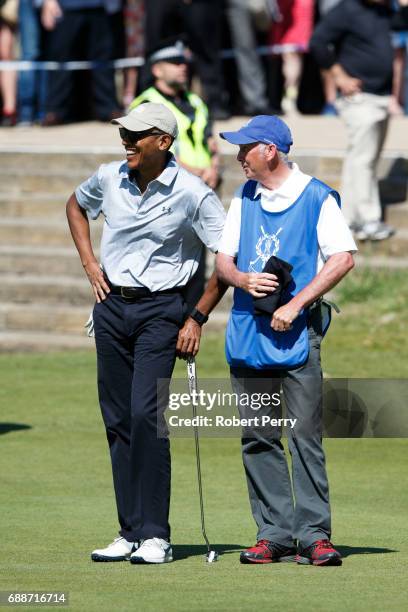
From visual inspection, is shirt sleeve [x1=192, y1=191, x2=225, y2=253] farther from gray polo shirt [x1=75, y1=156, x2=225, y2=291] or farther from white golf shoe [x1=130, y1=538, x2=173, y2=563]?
white golf shoe [x1=130, y1=538, x2=173, y2=563]

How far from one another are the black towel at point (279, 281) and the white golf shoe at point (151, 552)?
1.18 metres

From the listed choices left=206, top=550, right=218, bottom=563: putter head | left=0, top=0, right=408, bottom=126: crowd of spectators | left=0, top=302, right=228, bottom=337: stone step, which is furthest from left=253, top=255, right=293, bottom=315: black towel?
left=0, top=0, right=408, bottom=126: crowd of spectators

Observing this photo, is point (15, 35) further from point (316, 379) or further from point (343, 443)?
point (316, 379)

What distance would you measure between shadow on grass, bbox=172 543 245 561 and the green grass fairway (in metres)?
0.01

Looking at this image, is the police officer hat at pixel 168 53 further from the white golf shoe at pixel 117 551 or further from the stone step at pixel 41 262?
the white golf shoe at pixel 117 551

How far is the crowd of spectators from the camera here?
1902cm

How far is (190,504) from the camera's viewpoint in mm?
9852

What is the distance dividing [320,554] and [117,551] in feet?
3.14

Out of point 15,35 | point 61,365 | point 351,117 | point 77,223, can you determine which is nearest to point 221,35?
point 15,35

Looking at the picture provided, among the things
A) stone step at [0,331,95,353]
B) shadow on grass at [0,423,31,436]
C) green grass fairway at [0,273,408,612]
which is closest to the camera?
green grass fairway at [0,273,408,612]

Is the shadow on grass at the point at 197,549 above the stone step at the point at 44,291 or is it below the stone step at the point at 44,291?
above

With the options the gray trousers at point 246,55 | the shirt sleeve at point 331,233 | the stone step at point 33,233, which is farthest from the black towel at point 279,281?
the gray trousers at point 246,55

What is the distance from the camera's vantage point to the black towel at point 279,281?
7672 mm

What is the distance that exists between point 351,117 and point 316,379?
7695 millimetres
